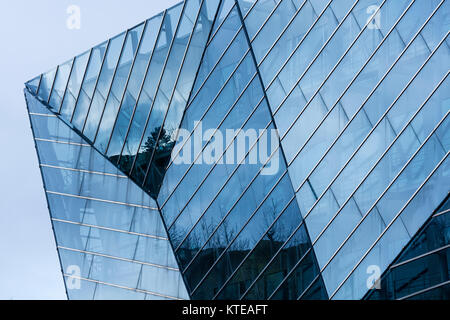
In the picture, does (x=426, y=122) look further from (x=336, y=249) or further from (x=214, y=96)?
(x=214, y=96)

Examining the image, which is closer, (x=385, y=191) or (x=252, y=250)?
(x=385, y=191)

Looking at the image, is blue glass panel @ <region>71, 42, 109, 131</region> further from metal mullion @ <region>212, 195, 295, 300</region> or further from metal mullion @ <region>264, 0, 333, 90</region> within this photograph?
metal mullion @ <region>212, 195, 295, 300</region>

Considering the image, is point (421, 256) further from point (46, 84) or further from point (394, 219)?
point (46, 84)

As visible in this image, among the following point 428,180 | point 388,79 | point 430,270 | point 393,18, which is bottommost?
point 430,270

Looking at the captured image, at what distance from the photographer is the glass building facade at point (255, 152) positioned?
2378 centimetres

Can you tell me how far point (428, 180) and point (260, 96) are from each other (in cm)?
882

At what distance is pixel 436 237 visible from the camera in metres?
22.2

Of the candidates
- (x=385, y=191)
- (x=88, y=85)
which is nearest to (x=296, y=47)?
(x=385, y=191)

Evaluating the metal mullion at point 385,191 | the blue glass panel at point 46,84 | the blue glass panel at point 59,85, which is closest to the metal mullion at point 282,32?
the metal mullion at point 385,191

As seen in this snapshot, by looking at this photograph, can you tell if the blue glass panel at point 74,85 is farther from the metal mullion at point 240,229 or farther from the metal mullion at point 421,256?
the metal mullion at point 421,256

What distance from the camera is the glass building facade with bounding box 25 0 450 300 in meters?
23.8

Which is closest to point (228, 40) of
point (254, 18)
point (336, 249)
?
point (254, 18)

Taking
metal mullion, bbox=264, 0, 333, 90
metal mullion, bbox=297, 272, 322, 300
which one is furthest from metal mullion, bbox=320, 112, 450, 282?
metal mullion, bbox=264, 0, 333, 90

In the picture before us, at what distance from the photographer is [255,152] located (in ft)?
96.8
